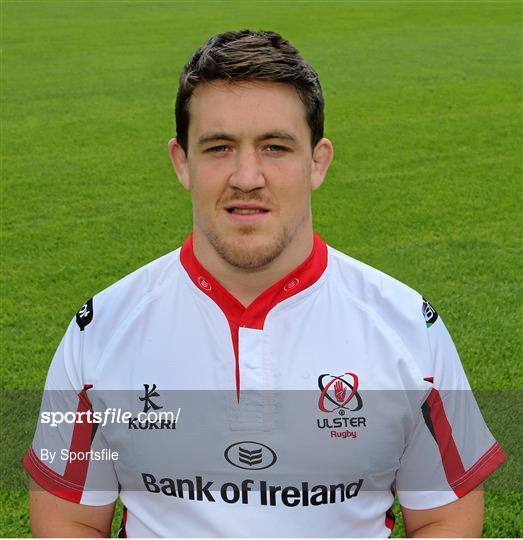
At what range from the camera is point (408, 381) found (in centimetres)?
232

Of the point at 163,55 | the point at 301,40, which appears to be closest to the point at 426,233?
the point at 163,55

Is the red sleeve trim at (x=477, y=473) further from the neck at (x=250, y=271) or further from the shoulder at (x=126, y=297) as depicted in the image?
the shoulder at (x=126, y=297)

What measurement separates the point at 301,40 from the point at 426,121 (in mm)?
8139

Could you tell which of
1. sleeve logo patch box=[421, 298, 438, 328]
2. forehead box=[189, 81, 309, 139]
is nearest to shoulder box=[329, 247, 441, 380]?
sleeve logo patch box=[421, 298, 438, 328]

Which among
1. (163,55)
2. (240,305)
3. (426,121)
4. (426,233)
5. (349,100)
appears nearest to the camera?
(240,305)

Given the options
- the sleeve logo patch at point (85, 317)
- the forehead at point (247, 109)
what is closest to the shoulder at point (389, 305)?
the forehead at point (247, 109)

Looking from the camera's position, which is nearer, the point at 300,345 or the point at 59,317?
the point at 300,345

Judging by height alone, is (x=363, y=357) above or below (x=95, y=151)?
above

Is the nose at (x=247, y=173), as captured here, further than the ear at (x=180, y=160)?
No

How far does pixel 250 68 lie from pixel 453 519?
143 cm

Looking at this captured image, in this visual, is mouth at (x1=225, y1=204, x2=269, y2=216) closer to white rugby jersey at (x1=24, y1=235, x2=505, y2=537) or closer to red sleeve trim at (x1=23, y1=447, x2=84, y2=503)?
white rugby jersey at (x1=24, y1=235, x2=505, y2=537)

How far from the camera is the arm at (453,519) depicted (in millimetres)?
2395

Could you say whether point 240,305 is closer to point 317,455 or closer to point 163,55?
point 317,455

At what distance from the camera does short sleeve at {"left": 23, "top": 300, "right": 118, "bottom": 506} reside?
2.41 m
